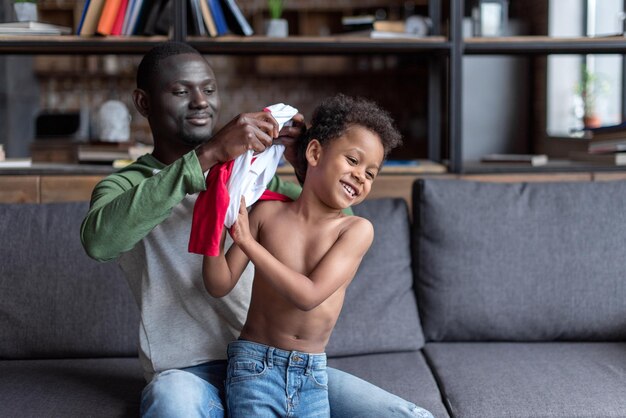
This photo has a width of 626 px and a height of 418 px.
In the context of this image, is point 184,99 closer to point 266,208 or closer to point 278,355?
point 266,208

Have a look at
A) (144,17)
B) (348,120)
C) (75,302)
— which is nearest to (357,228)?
(348,120)

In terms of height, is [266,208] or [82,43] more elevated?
[82,43]

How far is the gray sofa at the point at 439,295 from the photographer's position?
205 cm

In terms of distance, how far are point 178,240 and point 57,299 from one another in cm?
56

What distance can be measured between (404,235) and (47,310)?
1042 mm

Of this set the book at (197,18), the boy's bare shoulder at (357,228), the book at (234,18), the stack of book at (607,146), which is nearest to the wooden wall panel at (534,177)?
the stack of book at (607,146)

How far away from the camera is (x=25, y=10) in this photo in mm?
2762

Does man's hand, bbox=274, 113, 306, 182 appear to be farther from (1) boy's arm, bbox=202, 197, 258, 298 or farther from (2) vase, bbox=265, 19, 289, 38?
(2) vase, bbox=265, 19, 289, 38

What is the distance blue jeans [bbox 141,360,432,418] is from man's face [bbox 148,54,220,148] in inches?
21.7

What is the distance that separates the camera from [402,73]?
6480 mm

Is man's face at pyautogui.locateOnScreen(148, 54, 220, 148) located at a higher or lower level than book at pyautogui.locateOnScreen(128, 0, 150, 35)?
lower

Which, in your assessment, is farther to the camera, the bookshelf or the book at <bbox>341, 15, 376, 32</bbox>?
the book at <bbox>341, 15, 376, 32</bbox>

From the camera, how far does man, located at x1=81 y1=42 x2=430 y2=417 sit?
1527 mm

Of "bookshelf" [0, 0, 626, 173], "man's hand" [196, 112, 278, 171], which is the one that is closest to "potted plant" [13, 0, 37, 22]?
"bookshelf" [0, 0, 626, 173]
